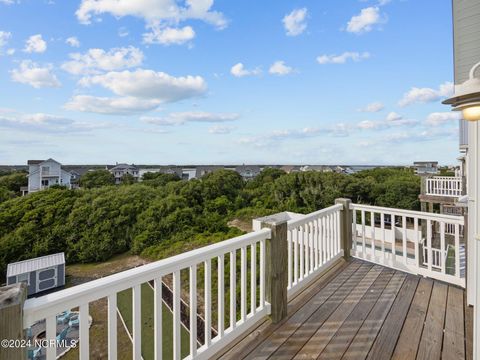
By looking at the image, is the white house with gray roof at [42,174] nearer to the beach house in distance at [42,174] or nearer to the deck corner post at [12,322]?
the beach house in distance at [42,174]

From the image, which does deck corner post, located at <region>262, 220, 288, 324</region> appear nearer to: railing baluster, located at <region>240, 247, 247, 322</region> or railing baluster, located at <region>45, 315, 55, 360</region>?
railing baluster, located at <region>240, 247, 247, 322</region>

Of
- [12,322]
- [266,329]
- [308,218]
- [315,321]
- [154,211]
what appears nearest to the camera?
[12,322]

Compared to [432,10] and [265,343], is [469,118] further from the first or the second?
[432,10]

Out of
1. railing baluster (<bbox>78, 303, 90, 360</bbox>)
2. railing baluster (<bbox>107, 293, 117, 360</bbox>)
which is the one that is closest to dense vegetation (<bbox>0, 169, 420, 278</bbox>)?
railing baluster (<bbox>107, 293, 117, 360</bbox>)

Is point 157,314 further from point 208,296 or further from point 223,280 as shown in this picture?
point 223,280

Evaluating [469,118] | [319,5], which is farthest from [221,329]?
[319,5]

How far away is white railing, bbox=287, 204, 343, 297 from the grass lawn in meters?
3.57

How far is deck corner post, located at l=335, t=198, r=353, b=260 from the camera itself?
3.36 m

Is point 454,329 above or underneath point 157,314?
underneath

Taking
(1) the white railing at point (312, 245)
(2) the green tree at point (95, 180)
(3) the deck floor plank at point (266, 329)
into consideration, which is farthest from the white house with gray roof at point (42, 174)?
(3) the deck floor plank at point (266, 329)

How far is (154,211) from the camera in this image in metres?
17.6

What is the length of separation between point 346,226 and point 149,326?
6130 millimetres

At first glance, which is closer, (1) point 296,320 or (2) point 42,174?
(1) point 296,320

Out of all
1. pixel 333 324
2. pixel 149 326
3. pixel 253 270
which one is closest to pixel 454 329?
pixel 333 324
